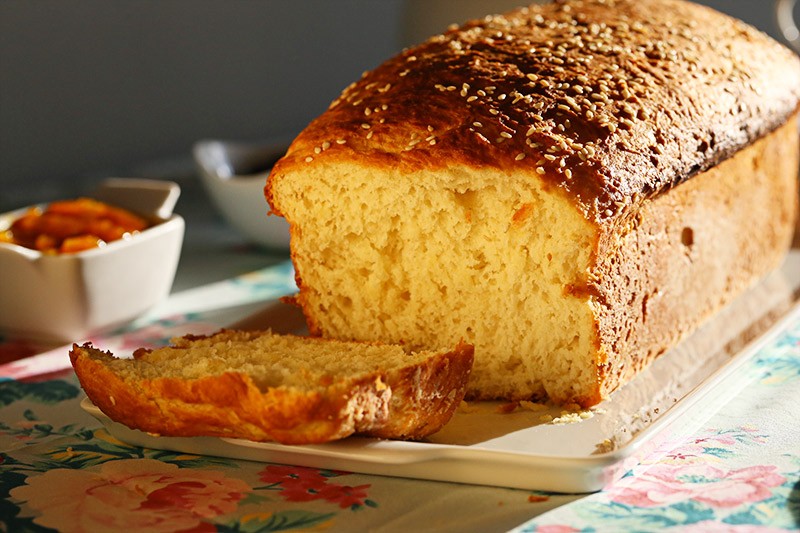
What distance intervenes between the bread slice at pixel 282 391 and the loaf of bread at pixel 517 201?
0.26 meters

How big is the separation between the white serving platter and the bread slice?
6 centimetres

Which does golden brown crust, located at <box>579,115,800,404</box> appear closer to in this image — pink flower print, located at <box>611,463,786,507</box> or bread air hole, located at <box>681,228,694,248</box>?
bread air hole, located at <box>681,228,694,248</box>

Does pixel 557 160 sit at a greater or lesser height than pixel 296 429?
greater

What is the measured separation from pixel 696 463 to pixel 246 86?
4.96 metres

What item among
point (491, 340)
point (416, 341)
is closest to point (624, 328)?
point (491, 340)

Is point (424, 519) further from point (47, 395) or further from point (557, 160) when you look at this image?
point (47, 395)

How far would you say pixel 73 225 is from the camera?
323 centimetres

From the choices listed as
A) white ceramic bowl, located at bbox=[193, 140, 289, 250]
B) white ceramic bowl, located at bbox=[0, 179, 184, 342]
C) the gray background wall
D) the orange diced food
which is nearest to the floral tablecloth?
white ceramic bowl, located at bbox=[0, 179, 184, 342]

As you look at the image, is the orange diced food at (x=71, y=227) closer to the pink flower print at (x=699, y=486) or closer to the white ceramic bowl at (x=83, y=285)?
the white ceramic bowl at (x=83, y=285)

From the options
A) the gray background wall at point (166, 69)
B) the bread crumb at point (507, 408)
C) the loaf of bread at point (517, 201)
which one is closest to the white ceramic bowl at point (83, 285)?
the loaf of bread at point (517, 201)

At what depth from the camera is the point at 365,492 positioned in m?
2.07

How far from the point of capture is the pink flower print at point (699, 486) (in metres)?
2.01

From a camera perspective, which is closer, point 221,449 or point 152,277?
point 221,449

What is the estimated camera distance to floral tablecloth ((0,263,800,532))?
194 cm
